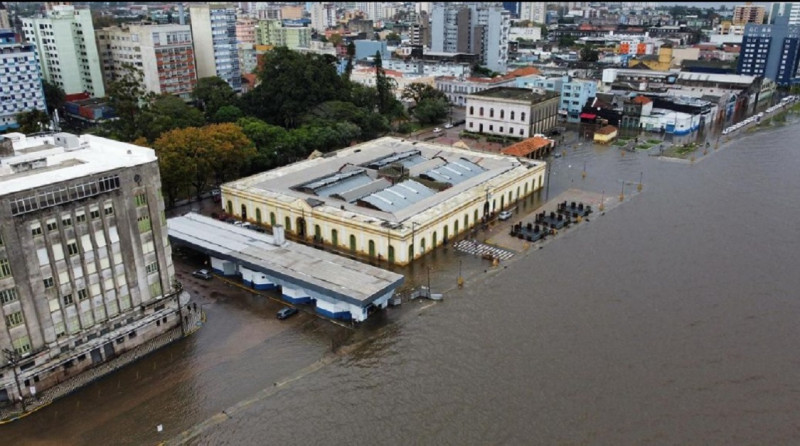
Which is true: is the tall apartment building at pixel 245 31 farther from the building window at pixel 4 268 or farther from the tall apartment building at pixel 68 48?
the building window at pixel 4 268

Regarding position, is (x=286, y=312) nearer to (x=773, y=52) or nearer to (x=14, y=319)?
(x=14, y=319)

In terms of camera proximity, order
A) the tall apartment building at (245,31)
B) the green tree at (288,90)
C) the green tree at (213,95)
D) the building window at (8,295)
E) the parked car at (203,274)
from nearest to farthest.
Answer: the building window at (8,295) < the parked car at (203,274) < the green tree at (288,90) < the green tree at (213,95) < the tall apartment building at (245,31)

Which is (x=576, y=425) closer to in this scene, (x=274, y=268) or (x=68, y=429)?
(x=274, y=268)

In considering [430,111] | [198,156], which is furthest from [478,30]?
[198,156]

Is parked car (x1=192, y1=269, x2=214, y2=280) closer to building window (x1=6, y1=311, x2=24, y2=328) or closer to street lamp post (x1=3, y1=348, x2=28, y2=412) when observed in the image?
building window (x1=6, y1=311, x2=24, y2=328)

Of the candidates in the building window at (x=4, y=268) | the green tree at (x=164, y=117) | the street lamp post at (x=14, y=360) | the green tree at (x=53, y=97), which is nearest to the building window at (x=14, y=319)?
the street lamp post at (x=14, y=360)

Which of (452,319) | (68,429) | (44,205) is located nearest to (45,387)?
(68,429)
